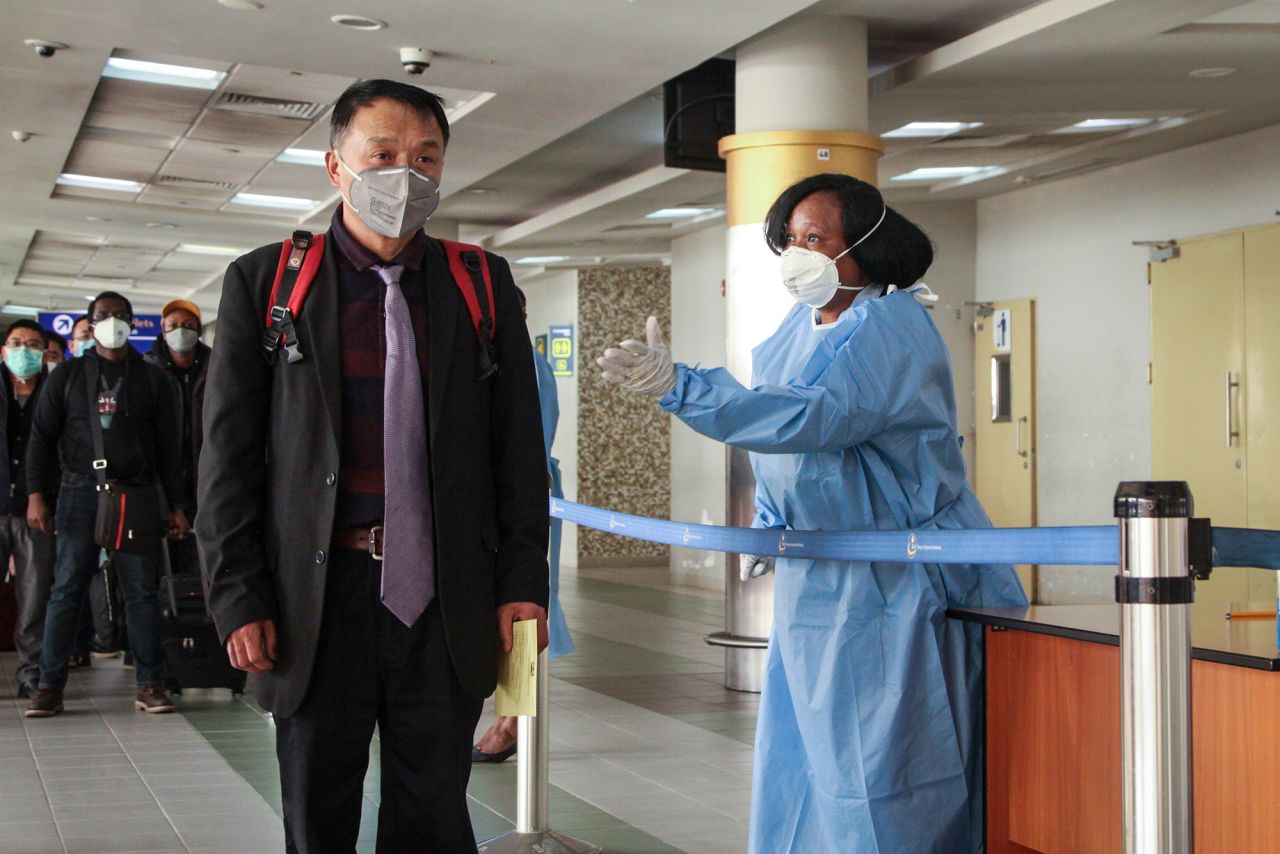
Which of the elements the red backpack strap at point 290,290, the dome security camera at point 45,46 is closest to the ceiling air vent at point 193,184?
the dome security camera at point 45,46

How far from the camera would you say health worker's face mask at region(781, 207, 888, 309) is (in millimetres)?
3084

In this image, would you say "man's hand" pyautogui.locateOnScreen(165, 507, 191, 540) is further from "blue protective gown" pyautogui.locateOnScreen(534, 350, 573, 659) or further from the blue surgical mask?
"blue protective gown" pyautogui.locateOnScreen(534, 350, 573, 659)

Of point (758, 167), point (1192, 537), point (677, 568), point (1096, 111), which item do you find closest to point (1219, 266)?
point (1096, 111)

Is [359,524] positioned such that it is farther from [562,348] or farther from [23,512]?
[562,348]

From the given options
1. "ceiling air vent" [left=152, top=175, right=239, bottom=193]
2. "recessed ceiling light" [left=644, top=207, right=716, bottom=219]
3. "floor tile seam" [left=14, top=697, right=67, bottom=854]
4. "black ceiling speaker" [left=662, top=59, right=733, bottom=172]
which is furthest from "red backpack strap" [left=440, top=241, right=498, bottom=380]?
"ceiling air vent" [left=152, top=175, right=239, bottom=193]

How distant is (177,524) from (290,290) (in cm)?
463

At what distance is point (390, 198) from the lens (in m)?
2.29

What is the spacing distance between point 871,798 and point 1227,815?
0.66m

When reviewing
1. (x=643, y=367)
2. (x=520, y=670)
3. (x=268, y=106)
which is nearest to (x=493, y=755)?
(x=643, y=367)

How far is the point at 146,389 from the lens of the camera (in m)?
6.40

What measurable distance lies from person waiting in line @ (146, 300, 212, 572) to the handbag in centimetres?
29

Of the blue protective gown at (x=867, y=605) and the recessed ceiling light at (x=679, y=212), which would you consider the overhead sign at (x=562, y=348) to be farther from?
the blue protective gown at (x=867, y=605)

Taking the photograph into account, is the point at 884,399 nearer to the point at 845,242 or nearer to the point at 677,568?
the point at 845,242

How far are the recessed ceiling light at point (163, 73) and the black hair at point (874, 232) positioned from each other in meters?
6.23
